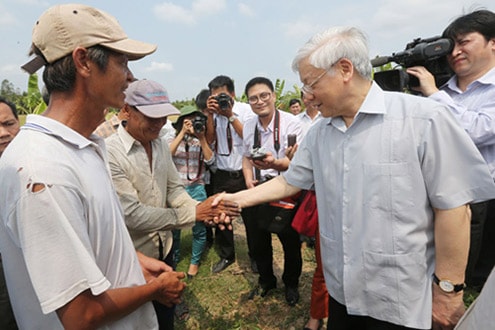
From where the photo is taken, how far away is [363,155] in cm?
154

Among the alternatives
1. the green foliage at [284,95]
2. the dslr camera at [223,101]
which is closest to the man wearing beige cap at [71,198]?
the dslr camera at [223,101]

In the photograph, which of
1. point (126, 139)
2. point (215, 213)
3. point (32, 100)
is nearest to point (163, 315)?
point (215, 213)

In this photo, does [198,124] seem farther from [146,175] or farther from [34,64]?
[34,64]

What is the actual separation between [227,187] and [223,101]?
1183mm

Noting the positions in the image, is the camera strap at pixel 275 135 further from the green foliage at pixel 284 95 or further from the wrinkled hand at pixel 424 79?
the green foliage at pixel 284 95

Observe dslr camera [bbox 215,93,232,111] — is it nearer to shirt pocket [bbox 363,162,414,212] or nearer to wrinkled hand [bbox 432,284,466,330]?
shirt pocket [bbox 363,162,414,212]

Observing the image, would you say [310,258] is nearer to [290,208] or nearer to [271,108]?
[290,208]

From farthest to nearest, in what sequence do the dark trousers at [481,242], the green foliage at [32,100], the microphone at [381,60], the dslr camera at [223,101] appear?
the green foliage at [32,100], the dslr camera at [223,101], the dark trousers at [481,242], the microphone at [381,60]

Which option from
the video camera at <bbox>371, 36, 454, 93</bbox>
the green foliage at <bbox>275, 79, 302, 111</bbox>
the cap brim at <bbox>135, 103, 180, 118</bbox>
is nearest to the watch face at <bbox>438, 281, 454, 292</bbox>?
the video camera at <bbox>371, 36, 454, 93</bbox>

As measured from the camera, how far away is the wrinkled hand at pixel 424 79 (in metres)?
2.32

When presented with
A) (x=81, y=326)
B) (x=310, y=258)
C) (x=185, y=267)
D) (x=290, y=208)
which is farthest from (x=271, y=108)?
(x=81, y=326)

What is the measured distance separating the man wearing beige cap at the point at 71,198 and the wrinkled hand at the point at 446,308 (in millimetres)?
1358

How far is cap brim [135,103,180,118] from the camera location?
6.93ft

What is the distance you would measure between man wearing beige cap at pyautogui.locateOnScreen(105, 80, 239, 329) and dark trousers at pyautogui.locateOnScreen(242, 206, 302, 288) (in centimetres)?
128
